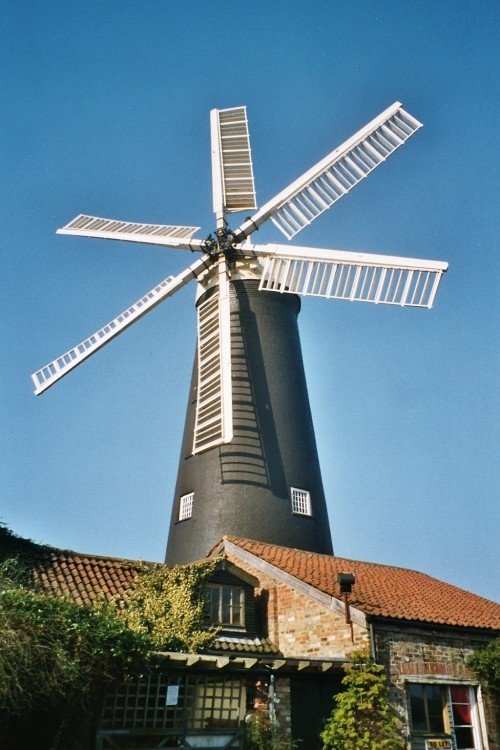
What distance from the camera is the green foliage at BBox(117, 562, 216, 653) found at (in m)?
11.2

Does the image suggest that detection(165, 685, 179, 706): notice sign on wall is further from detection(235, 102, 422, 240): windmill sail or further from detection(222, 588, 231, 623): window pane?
detection(235, 102, 422, 240): windmill sail

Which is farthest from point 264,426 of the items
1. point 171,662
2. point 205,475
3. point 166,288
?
point 171,662

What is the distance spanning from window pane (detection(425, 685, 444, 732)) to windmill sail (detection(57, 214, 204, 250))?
11.4 meters

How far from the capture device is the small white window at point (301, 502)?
1518 cm

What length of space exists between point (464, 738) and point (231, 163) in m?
14.2

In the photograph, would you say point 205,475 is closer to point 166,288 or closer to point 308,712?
point 166,288

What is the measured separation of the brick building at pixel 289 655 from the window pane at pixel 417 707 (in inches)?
0.6

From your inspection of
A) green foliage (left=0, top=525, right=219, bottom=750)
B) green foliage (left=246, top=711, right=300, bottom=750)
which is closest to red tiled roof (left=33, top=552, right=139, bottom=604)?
green foliage (left=0, top=525, right=219, bottom=750)

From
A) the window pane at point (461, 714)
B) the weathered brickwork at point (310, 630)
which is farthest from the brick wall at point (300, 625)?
the window pane at point (461, 714)

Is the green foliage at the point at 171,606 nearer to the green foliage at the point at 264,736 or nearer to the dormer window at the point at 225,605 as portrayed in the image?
the dormer window at the point at 225,605

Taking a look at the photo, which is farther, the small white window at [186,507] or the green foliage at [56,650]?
the small white window at [186,507]

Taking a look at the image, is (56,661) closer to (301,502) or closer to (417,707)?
(417,707)

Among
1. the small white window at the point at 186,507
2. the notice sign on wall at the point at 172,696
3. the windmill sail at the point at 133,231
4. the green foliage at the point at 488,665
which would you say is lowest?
the notice sign on wall at the point at 172,696

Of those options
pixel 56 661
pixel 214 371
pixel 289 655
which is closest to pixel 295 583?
pixel 289 655
